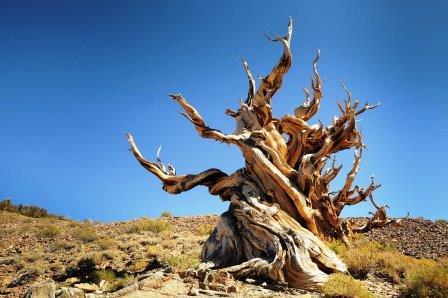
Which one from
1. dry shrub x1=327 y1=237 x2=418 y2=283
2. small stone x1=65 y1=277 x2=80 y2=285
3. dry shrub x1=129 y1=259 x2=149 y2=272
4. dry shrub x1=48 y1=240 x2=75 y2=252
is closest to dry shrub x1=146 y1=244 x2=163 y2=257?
dry shrub x1=129 y1=259 x2=149 y2=272

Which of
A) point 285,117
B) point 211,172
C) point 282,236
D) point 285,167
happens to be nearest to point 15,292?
point 211,172

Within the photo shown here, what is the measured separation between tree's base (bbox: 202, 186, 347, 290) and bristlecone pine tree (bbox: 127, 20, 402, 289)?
18 millimetres

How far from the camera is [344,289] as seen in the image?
21.8ft

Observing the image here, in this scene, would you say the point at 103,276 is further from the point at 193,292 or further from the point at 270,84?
the point at 270,84

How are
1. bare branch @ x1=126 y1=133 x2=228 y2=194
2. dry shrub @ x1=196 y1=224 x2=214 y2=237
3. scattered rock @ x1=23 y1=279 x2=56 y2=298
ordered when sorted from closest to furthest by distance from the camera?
scattered rock @ x1=23 y1=279 x2=56 y2=298, bare branch @ x1=126 y1=133 x2=228 y2=194, dry shrub @ x1=196 y1=224 x2=214 y2=237

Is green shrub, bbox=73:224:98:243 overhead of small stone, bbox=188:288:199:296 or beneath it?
overhead

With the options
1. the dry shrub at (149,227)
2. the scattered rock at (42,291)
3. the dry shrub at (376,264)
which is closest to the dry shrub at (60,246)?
the dry shrub at (149,227)

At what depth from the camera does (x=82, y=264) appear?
425 inches

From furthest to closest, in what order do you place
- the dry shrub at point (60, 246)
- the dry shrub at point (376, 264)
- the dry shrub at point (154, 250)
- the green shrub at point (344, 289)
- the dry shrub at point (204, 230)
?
the dry shrub at point (204, 230)
the dry shrub at point (60, 246)
the dry shrub at point (154, 250)
the dry shrub at point (376, 264)
the green shrub at point (344, 289)

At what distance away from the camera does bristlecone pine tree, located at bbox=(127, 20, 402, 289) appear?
8312mm

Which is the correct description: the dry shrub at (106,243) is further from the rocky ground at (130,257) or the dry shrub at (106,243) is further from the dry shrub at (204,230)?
the dry shrub at (204,230)

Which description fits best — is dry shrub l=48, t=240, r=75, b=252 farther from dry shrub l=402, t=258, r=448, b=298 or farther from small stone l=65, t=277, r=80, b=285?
dry shrub l=402, t=258, r=448, b=298

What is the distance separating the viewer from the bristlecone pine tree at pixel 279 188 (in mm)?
8312

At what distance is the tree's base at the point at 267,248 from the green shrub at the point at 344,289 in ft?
2.06
